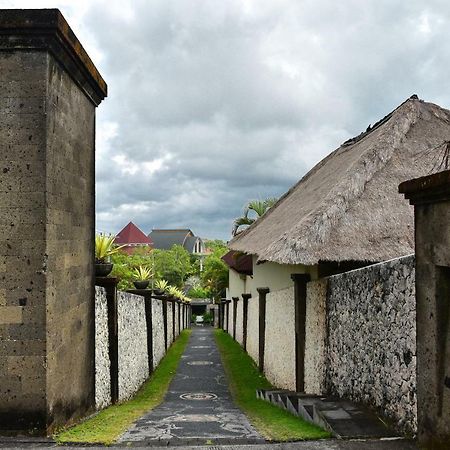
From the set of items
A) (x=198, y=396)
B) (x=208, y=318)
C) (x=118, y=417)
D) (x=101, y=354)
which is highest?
(x=101, y=354)

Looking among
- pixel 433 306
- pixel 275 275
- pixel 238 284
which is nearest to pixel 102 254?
pixel 433 306

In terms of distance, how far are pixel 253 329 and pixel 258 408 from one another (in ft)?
30.0

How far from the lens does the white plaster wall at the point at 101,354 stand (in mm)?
8656

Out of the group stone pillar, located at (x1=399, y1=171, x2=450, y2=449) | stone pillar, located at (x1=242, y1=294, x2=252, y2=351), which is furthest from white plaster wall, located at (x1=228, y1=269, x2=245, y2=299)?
stone pillar, located at (x1=399, y1=171, x2=450, y2=449)

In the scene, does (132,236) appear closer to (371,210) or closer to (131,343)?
(131,343)

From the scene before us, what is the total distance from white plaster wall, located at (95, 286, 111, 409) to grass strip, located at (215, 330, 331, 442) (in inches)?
91.5

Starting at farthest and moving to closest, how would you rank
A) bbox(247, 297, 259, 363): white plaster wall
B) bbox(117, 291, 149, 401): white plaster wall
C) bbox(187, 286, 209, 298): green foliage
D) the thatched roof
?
1. bbox(187, 286, 209, 298): green foliage
2. bbox(247, 297, 259, 363): white plaster wall
3. bbox(117, 291, 149, 401): white plaster wall
4. the thatched roof

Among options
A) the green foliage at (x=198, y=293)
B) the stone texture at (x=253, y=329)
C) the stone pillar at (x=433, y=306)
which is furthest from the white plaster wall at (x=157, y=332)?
the green foliage at (x=198, y=293)

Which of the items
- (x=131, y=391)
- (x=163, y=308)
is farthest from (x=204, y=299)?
(x=131, y=391)

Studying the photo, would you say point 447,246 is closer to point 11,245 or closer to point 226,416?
point 11,245

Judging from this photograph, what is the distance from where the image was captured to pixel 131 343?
12227 millimetres

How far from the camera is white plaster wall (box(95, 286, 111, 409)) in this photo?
866 cm

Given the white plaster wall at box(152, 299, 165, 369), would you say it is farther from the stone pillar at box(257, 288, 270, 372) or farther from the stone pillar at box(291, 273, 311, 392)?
the stone pillar at box(291, 273, 311, 392)

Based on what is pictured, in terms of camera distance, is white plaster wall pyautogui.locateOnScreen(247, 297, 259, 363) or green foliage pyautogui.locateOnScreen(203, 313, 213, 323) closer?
white plaster wall pyautogui.locateOnScreen(247, 297, 259, 363)
